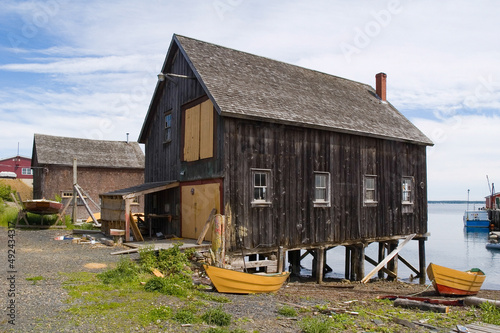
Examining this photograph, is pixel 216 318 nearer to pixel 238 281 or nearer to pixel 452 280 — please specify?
pixel 238 281

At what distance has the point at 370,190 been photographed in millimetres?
19875

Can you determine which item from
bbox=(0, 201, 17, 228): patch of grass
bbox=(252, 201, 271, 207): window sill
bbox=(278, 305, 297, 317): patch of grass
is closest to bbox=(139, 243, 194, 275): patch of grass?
bbox=(252, 201, 271, 207): window sill

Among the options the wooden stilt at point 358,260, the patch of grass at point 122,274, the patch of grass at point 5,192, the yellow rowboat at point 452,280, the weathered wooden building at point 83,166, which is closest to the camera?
the patch of grass at point 122,274

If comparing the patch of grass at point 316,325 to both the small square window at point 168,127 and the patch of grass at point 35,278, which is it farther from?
the small square window at point 168,127

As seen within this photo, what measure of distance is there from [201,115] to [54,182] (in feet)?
78.5

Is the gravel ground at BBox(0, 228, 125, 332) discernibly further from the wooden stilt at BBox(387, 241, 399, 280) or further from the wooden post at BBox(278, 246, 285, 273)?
the wooden stilt at BBox(387, 241, 399, 280)

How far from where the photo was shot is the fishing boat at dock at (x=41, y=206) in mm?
24656

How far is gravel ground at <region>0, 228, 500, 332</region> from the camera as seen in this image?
8.10 m

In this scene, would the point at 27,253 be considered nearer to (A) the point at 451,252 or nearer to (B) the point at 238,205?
(B) the point at 238,205

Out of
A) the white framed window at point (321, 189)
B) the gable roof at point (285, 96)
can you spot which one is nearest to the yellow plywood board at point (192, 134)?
the gable roof at point (285, 96)

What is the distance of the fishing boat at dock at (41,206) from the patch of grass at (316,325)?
65.2ft

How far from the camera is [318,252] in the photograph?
18.2 metres

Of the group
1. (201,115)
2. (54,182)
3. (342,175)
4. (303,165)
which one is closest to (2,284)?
(201,115)

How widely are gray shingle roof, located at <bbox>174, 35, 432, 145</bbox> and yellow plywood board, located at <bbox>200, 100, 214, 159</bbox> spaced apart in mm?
908
